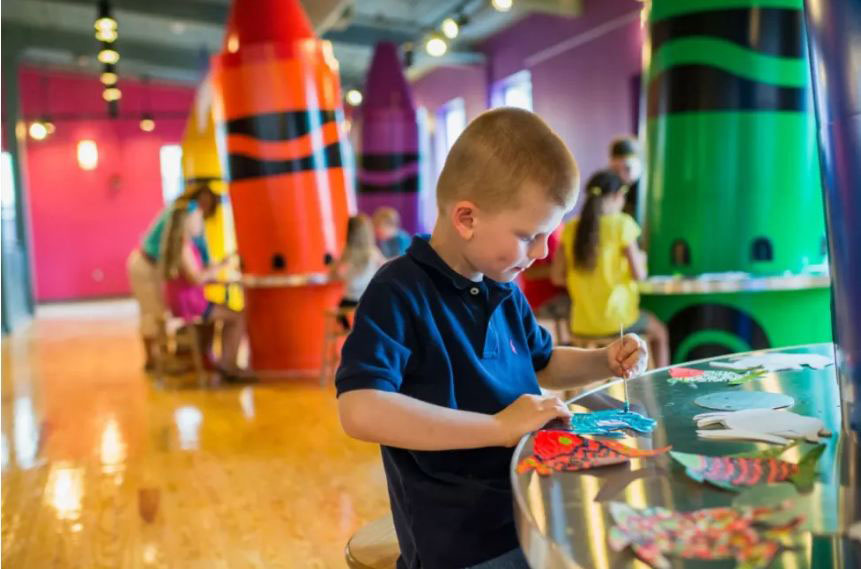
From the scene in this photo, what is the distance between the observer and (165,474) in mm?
3664

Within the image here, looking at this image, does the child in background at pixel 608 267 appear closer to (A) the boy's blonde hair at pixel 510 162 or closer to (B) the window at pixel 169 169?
(A) the boy's blonde hair at pixel 510 162

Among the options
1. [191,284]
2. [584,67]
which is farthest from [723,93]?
[584,67]

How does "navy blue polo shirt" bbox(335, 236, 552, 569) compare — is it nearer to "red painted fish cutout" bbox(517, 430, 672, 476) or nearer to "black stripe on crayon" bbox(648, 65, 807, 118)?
"red painted fish cutout" bbox(517, 430, 672, 476)

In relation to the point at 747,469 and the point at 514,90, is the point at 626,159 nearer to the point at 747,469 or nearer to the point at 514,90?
the point at 747,469

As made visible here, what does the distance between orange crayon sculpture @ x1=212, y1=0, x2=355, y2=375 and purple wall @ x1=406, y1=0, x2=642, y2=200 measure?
3996mm

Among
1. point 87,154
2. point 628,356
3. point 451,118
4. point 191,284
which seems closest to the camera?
point 628,356

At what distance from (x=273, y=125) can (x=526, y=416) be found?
4822 millimetres

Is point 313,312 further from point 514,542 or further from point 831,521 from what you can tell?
point 831,521

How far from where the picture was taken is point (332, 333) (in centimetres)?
552

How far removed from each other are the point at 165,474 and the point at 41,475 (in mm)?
566

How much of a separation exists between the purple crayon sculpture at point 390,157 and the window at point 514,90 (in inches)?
94.5

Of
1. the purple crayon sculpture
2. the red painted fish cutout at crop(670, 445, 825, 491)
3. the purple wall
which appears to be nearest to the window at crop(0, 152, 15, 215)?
the purple crayon sculpture

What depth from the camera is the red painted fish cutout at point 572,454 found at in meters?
0.93

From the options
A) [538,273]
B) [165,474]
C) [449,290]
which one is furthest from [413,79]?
[449,290]
